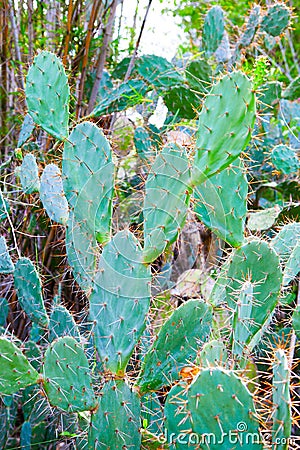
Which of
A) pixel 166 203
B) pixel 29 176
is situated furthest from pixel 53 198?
pixel 166 203

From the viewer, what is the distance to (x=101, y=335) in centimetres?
115

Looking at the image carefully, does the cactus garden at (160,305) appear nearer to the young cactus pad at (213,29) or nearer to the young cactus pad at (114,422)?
the young cactus pad at (114,422)

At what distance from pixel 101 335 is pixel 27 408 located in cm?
83

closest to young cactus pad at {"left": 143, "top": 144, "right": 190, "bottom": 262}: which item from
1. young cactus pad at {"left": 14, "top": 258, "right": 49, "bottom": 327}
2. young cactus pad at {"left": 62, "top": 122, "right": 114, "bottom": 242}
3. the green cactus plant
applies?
young cactus pad at {"left": 62, "top": 122, "right": 114, "bottom": 242}

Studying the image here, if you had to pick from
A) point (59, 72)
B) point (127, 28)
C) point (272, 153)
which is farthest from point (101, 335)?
point (127, 28)

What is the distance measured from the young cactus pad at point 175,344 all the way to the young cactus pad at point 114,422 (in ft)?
0.23

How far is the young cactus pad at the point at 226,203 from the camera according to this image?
50.2 inches

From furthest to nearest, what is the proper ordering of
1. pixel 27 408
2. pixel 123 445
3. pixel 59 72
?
1. pixel 27 408
2. pixel 59 72
3. pixel 123 445

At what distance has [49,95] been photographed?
1.48 m

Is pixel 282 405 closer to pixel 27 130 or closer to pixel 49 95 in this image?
pixel 49 95

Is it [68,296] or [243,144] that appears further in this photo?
[68,296]

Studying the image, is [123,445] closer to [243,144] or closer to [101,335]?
[101,335]

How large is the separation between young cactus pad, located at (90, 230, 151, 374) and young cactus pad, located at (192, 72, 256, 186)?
0.21 m

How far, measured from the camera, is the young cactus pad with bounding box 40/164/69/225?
1562 mm
